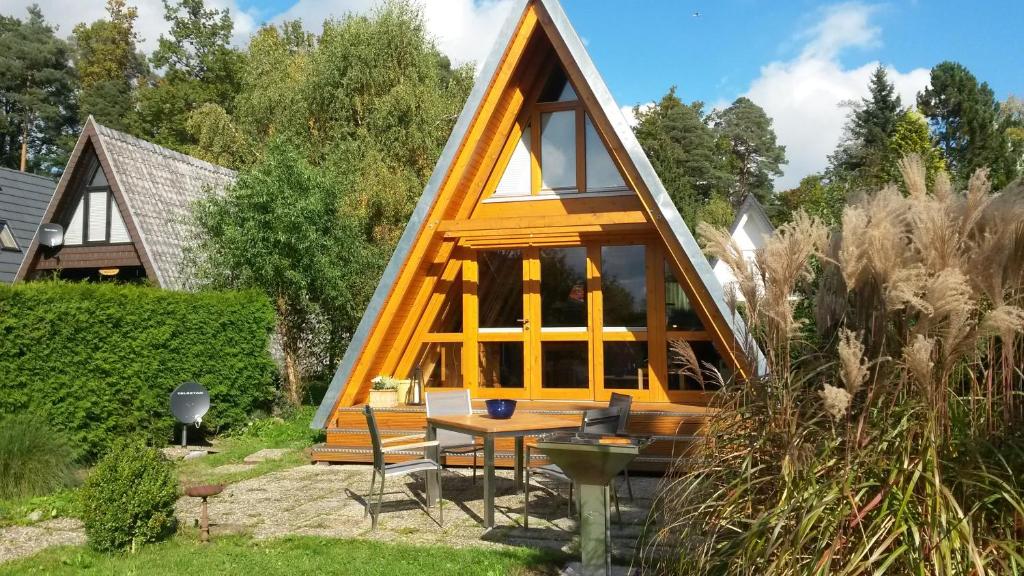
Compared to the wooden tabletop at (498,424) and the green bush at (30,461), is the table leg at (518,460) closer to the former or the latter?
the wooden tabletop at (498,424)

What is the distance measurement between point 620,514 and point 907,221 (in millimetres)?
3396

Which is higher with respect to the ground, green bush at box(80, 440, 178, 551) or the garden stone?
green bush at box(80, 440, 178, 551)

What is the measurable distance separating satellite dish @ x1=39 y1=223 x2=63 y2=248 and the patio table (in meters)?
12.0

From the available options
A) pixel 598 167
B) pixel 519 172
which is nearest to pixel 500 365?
pixel 519 172

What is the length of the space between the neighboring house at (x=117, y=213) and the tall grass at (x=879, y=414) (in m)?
12.8

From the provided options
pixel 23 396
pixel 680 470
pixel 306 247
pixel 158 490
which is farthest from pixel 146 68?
pixel 680 470

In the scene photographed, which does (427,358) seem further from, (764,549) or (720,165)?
(720,165)

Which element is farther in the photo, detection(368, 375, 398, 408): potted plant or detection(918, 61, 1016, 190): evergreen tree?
detection(918, 61, 1016, 190): evergreen tree

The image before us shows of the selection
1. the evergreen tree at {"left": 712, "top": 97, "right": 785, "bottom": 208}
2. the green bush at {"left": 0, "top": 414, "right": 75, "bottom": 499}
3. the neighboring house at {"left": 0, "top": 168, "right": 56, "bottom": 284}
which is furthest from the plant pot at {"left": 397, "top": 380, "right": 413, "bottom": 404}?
the evergreen tree at {"left": 712, "top": 97, "right": 785, "bottom": 208}

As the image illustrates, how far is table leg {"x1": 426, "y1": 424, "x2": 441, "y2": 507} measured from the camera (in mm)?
6513

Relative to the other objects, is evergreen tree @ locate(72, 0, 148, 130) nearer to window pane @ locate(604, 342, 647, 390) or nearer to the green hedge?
the green hedge

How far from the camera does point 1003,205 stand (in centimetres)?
330

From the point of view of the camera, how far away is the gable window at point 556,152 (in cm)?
949

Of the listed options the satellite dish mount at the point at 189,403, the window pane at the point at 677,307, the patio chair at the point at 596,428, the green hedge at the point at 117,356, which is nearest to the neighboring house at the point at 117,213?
the green hedge at the point at 117,356
